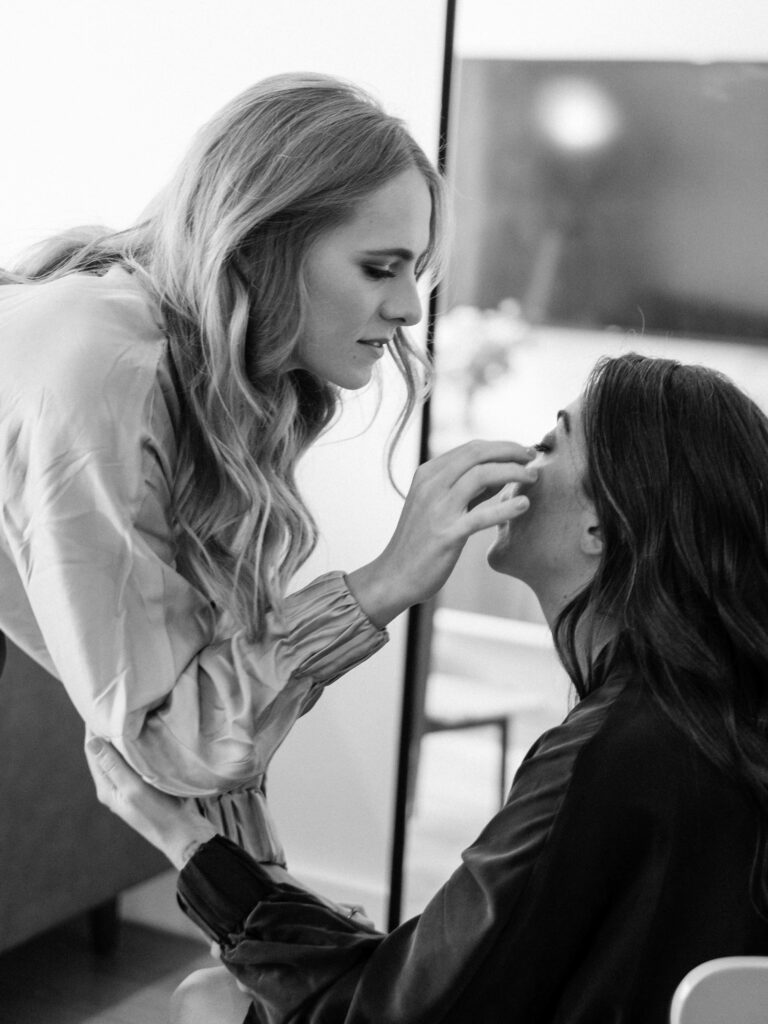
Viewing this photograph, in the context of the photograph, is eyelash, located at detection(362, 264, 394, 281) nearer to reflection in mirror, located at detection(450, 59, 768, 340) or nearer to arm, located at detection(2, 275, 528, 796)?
arm, located at detection(2, 275, 528, 796)

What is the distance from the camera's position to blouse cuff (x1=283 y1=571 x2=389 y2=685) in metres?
1.26

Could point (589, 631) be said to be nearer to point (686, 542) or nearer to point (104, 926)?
point (686, 542)

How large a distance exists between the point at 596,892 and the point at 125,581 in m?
0.52

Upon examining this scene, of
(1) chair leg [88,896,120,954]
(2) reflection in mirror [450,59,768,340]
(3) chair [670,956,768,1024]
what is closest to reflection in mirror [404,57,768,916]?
(2) reflection in mirror [450,59,768,340]

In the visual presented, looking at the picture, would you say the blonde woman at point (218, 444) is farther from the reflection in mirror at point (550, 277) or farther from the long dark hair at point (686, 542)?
the reflection in mirror at point (550, 277)

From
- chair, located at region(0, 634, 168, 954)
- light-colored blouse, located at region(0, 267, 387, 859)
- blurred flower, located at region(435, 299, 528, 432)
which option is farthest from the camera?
blurred flower, located at region(435, 299, 528, 432)

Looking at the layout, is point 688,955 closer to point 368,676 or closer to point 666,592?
point 666,592

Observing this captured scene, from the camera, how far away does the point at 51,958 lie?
2.37 metres

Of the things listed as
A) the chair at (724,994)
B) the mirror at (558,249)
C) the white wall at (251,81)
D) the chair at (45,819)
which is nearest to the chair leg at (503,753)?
the mirror at (558,249)

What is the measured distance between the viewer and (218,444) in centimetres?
130

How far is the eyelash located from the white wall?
45.3 inches

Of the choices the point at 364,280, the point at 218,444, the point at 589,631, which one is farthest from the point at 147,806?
the point at 364,280

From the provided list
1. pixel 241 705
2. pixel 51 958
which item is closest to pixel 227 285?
pixel 241 705

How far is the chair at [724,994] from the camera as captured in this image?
0.85 m
